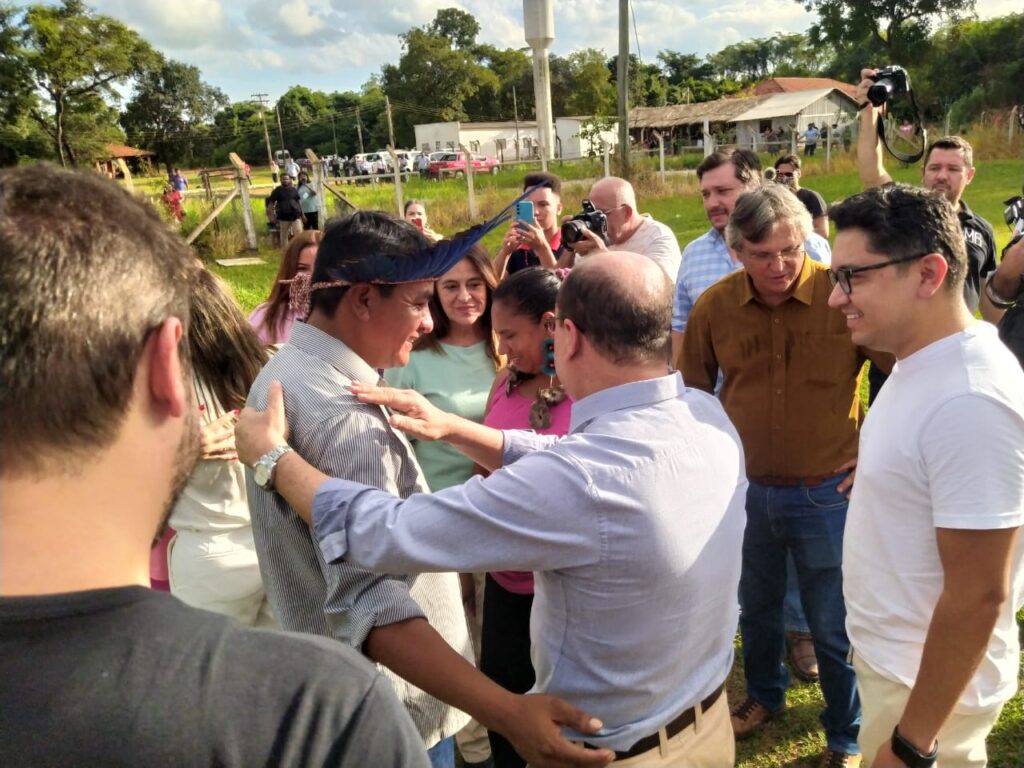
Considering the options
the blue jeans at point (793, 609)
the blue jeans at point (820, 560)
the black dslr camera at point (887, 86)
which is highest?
the black dslr camera at point (887, 86)

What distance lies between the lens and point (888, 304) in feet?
6.52

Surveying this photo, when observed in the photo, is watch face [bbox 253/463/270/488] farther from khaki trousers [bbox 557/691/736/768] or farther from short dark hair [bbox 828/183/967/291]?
short dark hair [bbox 828/183/967/291]

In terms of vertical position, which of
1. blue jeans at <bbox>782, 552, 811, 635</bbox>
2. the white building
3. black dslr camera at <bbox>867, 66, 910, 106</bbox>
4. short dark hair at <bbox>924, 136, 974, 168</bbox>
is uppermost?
the white building

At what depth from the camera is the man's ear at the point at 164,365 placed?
833 mm

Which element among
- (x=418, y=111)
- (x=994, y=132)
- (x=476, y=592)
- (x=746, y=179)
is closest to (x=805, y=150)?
(x=994, y=132)

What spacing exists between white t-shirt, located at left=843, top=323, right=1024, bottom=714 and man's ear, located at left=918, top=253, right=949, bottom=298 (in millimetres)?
132

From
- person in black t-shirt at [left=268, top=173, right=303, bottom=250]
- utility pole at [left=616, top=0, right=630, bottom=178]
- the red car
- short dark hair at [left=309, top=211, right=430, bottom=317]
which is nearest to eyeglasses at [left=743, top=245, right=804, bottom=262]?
short dark hair at [left=309, top=211, right=430, bottom=317]

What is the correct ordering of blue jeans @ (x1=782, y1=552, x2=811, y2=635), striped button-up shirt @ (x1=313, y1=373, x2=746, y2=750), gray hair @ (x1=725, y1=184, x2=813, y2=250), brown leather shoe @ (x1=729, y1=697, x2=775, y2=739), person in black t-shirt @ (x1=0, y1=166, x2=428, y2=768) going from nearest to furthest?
person in black t-shirt @ (x1=0, y1=166, x2=428, y2=768)
striped button-up shirt @ (x1=313, y1=373, x2=746, y2=750)
gray hair @ (x1=725, y1=184, x2=813, y2=250)
brown leather shoe @ (x1=729, y1=697, x2=775, y2=739)
blue jeans @ (x1=782, y1=552, x2=811, y2=635)

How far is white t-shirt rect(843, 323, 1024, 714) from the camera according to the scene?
5.60 ft

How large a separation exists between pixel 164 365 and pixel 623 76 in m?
20.9

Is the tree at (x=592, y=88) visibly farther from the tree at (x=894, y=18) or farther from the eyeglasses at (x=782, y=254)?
the eyeglasses at (x=782, y=254)

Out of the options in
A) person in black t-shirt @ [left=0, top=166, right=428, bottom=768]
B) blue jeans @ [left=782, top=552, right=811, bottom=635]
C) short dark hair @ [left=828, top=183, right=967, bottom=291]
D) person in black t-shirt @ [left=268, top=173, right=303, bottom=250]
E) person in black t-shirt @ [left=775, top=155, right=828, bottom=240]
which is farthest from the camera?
person in black t-shirt @ [left=268, top=173, right=303, bottom=250]

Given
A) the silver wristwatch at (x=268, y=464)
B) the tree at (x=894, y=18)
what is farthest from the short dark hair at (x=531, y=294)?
the tree at (x=894, y=18)

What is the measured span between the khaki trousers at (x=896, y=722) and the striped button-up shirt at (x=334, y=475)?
1.19 metres
